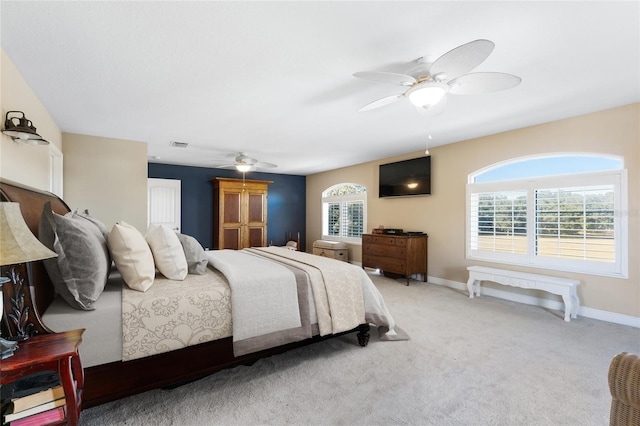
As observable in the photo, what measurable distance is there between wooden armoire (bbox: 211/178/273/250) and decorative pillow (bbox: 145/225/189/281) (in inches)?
177

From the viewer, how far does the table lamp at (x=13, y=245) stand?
1.09m

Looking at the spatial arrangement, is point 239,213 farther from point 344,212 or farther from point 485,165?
point 485,165

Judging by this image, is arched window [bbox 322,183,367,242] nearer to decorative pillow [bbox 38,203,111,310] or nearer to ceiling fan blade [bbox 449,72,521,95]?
ceiling fan blade [bbox 449,72,521,95]

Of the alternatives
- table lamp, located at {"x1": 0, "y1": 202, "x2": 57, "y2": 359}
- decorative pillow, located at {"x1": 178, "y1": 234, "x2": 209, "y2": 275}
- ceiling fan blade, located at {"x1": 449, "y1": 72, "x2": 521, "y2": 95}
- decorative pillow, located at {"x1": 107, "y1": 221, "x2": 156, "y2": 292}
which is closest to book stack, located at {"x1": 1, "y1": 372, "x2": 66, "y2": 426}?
table lamp, located at {"x1": 0, "y1": 202, "x2": 57, "y2": 359}

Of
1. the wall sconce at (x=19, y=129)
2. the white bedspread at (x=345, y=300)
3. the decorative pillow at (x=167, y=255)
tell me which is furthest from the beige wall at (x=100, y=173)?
the white bedspread at (x=345, y=300)

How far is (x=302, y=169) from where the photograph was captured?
7.36 meters

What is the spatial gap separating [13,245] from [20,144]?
1.97 m

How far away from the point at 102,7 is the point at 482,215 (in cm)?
477

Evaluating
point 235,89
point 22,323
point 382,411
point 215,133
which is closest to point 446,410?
point 382,411

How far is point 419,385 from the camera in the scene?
197 centimetres

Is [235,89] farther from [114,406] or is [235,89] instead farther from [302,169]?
[302,169]

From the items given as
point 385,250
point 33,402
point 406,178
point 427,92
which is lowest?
point 33,402

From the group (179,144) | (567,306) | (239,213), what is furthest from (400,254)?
(179,144)

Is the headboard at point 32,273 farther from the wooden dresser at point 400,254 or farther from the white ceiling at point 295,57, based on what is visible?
the wooden dresser at point 400,254
